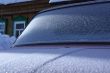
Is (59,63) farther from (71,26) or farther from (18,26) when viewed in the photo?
(18,26)

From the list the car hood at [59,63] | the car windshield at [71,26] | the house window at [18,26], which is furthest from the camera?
the house window at [18,26]

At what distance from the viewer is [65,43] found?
2568 mm

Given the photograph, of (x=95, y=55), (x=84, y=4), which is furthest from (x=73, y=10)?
(x=95, y=55)

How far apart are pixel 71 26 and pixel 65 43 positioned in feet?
0.68

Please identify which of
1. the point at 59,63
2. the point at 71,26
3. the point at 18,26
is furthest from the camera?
the point at 18,26

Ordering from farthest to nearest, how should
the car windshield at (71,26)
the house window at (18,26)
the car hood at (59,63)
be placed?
the house window at (18,26) → the car windshield at (71,26) → the car hood at (59,63)

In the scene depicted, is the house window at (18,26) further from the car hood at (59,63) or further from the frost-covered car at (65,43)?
the car hood at (59,63)

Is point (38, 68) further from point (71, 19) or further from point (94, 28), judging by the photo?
point (71, 19)

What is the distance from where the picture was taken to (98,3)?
9.82 ft

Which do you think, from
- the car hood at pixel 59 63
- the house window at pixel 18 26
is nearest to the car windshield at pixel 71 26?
the car hood at pixel 59 63

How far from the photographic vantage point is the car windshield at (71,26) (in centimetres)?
257

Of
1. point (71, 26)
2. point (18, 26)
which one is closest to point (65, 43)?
point (71, 26)

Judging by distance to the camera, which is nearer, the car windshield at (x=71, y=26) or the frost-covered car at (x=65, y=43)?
the frost-covered car at (x=65, y=43)

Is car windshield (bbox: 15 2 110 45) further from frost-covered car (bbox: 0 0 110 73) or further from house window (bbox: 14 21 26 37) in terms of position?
house window (bbox: 14 21 26 37)
